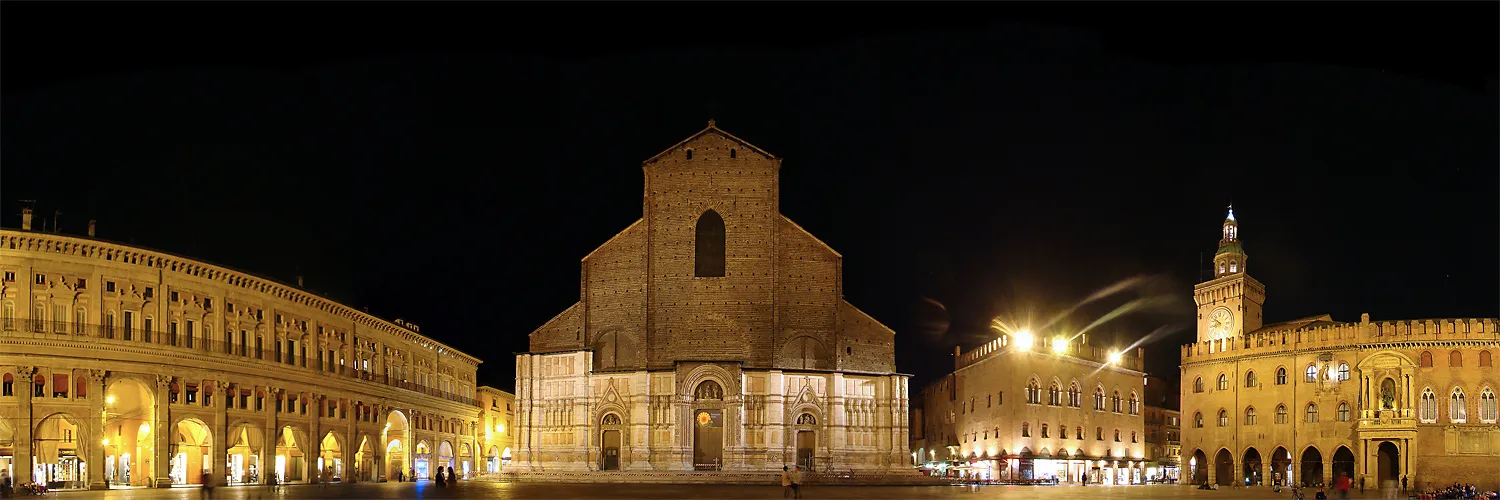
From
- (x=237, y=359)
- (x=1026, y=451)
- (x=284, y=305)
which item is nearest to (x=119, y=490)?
(x=237, y=359)

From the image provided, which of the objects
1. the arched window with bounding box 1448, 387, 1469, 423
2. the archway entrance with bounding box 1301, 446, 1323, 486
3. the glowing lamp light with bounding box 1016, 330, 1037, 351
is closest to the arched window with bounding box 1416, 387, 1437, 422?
the arched window with bounding box 1448, 387, 1469, 423

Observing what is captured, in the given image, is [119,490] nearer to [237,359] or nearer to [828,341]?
[237,359]

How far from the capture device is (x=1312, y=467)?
70000 millimetres

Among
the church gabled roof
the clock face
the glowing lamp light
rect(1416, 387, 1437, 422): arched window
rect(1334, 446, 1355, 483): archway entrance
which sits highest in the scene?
the church gabled roof

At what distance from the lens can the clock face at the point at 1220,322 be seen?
80.7 meters

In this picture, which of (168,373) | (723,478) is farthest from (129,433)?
(723,478)

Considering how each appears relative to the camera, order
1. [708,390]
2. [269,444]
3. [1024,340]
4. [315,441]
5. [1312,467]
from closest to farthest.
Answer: [269,444]
[708,390]
[315,441]
[1312,467]
[1024,340]

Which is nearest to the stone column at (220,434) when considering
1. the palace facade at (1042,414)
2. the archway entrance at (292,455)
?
the archway entrance at (292,455)

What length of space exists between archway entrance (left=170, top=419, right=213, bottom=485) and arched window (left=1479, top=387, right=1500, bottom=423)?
54.9 meters

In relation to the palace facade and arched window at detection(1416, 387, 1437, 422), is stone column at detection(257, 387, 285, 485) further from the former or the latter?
→ arched window at detection(1416, 387, 1437, 422)

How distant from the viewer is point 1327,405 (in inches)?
2712

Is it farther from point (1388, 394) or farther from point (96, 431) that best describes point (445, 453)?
point (1388, 394)

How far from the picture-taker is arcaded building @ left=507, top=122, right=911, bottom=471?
2368 inches

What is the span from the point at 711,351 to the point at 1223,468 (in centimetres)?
3039
